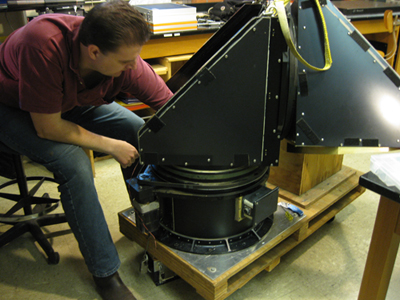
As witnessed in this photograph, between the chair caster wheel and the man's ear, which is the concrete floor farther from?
the man's ear

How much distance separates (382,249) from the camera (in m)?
0.95

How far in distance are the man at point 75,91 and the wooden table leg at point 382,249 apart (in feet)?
2.50

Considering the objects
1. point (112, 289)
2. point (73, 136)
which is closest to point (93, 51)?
point (73, 136)

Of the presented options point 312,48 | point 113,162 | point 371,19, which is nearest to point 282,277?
point 312,48

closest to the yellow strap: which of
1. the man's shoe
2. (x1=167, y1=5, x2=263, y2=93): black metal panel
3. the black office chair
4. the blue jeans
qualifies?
(x1=167, y1=5, x2=263, y2=93): black metal panel

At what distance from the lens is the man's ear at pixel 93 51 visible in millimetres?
1012

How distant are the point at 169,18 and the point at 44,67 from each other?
112 cm

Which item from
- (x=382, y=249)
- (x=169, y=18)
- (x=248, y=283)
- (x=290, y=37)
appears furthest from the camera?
(x=169, y=18)

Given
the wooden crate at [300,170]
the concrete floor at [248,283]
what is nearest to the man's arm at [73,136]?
the concrete floor at [248,283]

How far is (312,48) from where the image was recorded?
47.3 inches

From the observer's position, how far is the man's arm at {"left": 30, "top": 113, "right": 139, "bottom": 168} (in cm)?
109

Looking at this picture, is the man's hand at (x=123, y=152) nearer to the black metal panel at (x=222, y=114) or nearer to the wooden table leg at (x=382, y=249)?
the black metal panel at (x=222, y=114)

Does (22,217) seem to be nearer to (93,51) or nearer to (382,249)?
(93,51)

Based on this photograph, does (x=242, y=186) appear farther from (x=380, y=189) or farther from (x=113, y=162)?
(x=113, y=162)
